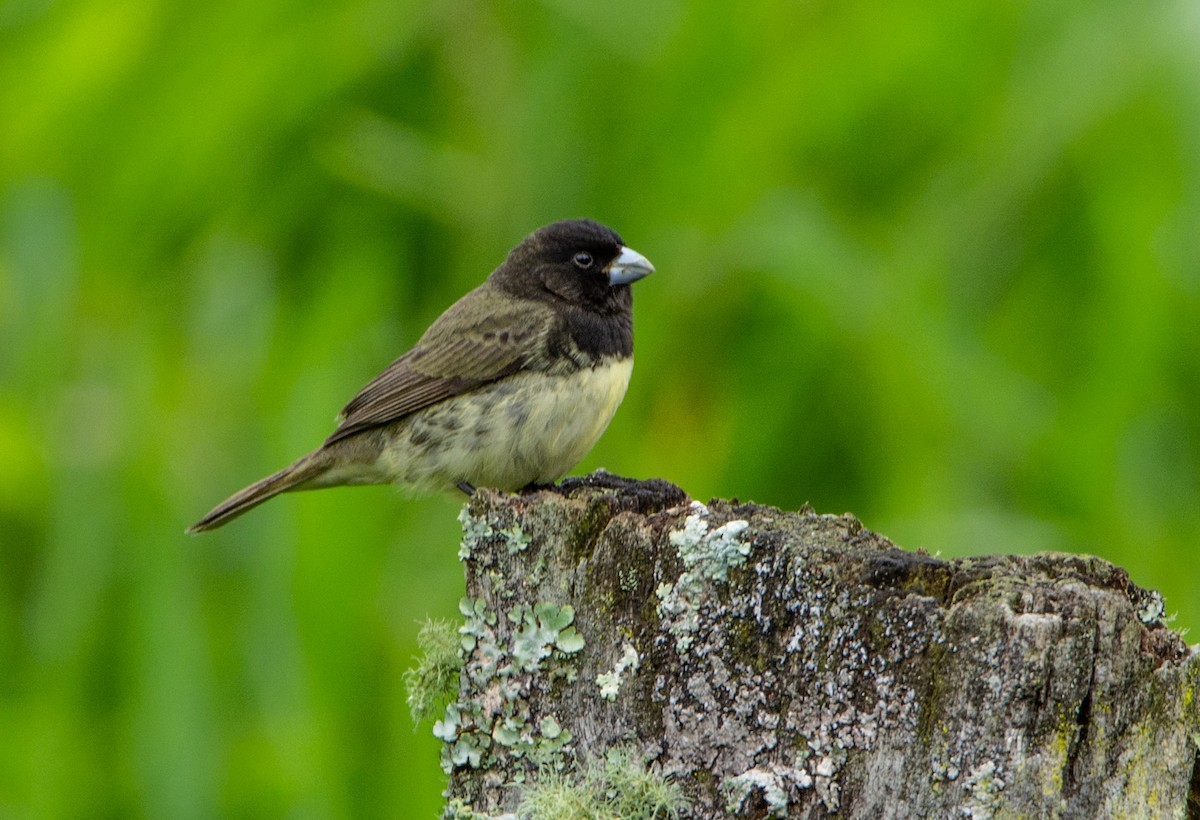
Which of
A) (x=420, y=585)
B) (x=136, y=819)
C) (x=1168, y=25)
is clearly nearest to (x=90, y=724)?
(x=136, y=819)

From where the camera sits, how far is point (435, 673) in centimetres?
280

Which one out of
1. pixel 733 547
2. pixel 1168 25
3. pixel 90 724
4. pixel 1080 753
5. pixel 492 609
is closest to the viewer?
pixel 1080 753

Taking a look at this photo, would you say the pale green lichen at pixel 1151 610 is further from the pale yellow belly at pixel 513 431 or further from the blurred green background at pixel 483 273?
the pale yellow belly at pixel 513 431

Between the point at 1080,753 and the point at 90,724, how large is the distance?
3278 millimetres

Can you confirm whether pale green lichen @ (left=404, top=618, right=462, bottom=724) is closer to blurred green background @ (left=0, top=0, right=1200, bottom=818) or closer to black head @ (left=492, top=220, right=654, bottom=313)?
blurred green background @ (left=0, top=0, right=1200, bottom=818)

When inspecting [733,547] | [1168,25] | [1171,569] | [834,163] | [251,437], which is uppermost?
[1168,25]

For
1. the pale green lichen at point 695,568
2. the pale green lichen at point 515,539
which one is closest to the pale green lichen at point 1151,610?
the pale green lichen at point 695,568

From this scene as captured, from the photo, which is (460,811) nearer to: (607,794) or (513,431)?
(607,794)

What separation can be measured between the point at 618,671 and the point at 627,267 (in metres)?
2.39

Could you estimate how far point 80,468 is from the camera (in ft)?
14.3

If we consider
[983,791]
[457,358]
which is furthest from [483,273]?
[983,791]

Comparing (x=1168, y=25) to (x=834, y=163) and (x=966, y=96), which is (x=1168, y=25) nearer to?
(x=966, y=96)

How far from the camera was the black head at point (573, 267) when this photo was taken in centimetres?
459

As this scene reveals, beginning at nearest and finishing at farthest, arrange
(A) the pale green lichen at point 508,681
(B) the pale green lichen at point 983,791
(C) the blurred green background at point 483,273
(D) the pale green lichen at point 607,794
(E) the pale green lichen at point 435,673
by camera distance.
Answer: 1. (B) the pale green lichen at point 983,791
2. (D) the pale green lichen at point 607,794
3. (A) the pale green lichen at point 508,681
4. (E) the pale green lichen at point 435,673
5. (C) the blurred green background at point 483,273
